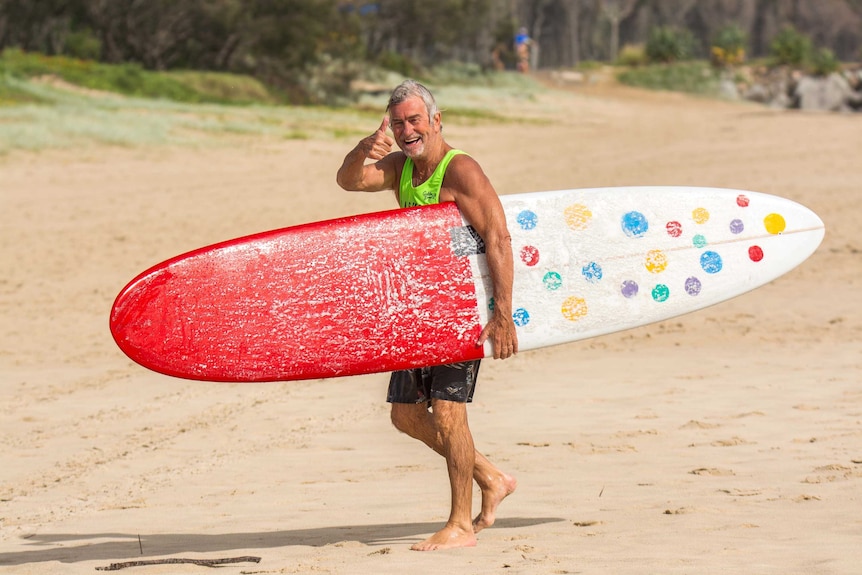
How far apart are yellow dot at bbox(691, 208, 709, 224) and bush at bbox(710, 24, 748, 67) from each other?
4471 cm

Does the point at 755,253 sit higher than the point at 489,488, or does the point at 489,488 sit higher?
the point at 755,253

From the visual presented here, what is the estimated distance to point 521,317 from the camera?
177 inches

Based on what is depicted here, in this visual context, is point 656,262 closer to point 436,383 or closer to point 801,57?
point 436,383

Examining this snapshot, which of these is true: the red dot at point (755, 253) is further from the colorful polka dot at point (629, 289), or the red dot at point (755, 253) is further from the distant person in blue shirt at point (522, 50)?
the distant person in blue shirt at point (522, 50)

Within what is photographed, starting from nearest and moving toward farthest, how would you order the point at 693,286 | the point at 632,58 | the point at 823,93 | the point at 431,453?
the point at 693,286 → the point at 431,453 → the point at 823,93 → the point at 632,58

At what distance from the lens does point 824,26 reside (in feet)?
183

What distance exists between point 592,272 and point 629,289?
0.58ft

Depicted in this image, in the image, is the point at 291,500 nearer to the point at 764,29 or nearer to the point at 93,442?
the point at 93,442

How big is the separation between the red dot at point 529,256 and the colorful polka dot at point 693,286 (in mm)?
701

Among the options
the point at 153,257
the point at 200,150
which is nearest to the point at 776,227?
the point at 153,257

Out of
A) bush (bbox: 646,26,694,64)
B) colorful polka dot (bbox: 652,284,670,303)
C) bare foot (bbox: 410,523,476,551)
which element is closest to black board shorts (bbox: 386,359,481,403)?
bare foot (bbox: 410,523,476,551)

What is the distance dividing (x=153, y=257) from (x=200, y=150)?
6100 millimetres

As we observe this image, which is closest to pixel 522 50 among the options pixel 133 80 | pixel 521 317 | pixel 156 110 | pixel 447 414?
pixel 133 80

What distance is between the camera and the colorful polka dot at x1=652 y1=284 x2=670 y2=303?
15.6ft
